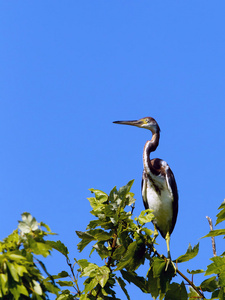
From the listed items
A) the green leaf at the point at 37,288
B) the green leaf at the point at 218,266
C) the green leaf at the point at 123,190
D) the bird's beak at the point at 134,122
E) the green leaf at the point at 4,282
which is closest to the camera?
the green leaf at the point at 4,282

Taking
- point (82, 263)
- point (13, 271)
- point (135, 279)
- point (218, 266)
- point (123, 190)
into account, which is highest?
point (123, 190)

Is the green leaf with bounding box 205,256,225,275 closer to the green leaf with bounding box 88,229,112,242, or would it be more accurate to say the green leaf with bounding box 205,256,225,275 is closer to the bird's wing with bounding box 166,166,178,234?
the green leaf with bounding box 88,229,112,242

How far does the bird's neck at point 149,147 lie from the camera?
7.17m

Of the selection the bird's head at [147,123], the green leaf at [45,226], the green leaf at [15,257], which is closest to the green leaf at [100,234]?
the green leaf at [45,226]

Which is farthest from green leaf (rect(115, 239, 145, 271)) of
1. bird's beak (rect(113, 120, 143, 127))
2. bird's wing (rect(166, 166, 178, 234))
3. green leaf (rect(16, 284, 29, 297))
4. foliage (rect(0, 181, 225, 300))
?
bird's beak (rect(113, 120, 143, 127))

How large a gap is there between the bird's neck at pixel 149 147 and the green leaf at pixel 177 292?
8.73ft

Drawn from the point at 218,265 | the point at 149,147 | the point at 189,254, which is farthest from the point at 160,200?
the point at 218,265

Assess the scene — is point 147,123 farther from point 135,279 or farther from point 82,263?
point 82,263

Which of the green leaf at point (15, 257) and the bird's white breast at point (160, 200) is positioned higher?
the bird's white breast at point (160, 200)

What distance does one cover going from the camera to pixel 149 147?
7.52 metres

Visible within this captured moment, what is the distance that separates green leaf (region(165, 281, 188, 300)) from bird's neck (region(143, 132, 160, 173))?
2660mm

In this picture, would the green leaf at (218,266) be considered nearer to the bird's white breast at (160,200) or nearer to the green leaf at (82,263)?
the green leaf at (82,263)

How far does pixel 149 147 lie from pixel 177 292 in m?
3.22

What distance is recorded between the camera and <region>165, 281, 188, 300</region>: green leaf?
179 inches
